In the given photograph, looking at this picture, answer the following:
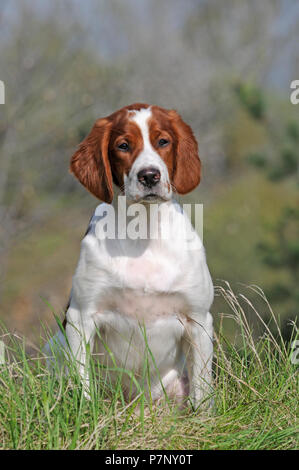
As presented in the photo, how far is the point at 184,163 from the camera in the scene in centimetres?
328

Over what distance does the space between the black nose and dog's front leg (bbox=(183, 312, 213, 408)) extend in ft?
2.23

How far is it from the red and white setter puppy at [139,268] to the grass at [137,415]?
24 centimetres

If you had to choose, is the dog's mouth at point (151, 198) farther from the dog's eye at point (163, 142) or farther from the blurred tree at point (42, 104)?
the blurred tree at point (42, 104)

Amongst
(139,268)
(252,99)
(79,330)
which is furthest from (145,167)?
(252,99)

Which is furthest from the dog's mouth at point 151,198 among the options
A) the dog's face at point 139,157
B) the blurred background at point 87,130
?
the blurred background at point 87,130

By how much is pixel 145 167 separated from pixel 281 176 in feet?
17.8

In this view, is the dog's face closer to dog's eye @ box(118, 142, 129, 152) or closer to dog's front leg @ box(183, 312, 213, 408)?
dog's eye @ box(118, 142, 129, 152)

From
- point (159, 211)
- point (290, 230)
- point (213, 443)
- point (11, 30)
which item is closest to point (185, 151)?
point (159, 211)

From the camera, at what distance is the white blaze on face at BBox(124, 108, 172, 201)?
3.01 m

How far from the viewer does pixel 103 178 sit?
3.22m

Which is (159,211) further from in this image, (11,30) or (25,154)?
(25,154)

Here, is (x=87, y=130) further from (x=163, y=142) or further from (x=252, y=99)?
(x=163, y=142)

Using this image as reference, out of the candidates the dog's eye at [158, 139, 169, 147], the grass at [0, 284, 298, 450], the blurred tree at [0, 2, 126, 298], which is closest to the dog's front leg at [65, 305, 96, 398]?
the grass at [0, 284, 298, 450]
